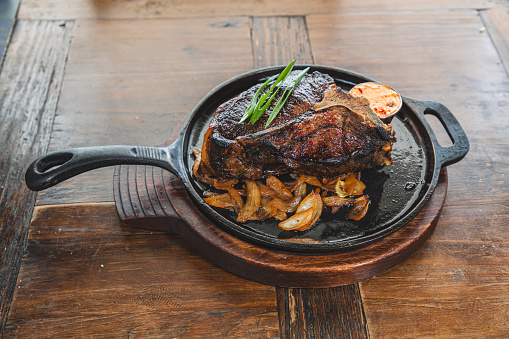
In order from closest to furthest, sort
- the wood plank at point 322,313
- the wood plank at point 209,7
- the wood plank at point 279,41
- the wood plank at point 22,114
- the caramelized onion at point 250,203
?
the wood plank at point 322,313 → the caramelized onion at point 250,203 → the wood plank at point 22,114 → the wood plank at point 279,41 → the wood plank at point 209,7

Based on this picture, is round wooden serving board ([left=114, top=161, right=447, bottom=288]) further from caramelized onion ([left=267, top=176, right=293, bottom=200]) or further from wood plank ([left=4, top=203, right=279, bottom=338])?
caramelized onion ([left=267, top=176, right=293, bottom=200])

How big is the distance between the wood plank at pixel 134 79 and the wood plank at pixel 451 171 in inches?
29.8

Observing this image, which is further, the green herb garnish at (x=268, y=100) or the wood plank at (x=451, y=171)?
the green herb garnish at (x=268, y=100)

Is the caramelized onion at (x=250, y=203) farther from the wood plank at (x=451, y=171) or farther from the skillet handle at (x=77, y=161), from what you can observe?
the wood plank at (x=451, y=171)

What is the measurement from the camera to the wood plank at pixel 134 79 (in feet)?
8.88

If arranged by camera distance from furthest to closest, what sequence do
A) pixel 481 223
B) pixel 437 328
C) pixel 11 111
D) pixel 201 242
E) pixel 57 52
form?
pixel 57 52 < pixel 11 111 < pixel 481 223 < pixel 201 242 < pixel 437 328

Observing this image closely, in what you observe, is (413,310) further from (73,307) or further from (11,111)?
(11,111)

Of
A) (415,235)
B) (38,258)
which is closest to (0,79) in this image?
(38,258)

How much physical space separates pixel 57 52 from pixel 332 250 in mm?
2506

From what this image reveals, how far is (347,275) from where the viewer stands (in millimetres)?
1982

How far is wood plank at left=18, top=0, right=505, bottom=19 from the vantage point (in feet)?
11.7

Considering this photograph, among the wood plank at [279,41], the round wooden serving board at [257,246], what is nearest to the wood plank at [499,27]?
the wood plank at [279,41]

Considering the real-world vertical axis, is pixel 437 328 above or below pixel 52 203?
below

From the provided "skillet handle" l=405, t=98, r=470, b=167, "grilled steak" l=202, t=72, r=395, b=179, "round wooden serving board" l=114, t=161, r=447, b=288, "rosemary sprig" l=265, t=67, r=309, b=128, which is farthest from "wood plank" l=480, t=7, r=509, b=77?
"rosemary sprig" l=265, t=67, r=309, b=128
